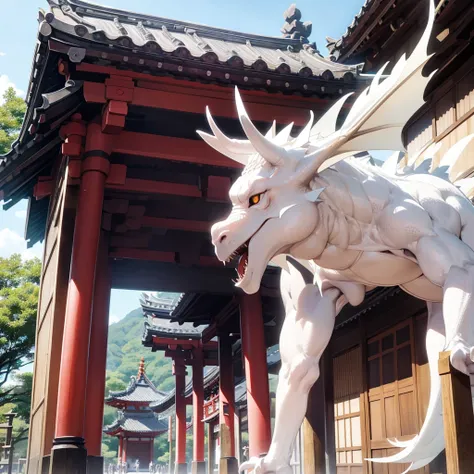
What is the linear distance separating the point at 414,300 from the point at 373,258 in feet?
15.9

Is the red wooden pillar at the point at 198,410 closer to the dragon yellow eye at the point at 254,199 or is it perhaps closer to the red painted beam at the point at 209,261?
the red painted beam at the point at 209,261

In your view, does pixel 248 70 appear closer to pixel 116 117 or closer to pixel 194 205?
pixel 116 117

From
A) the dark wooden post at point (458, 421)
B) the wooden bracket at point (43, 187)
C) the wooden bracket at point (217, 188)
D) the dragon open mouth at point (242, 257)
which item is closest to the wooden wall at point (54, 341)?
the wooden bracket at point (43, 187)

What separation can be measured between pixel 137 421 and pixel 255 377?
3125 cm

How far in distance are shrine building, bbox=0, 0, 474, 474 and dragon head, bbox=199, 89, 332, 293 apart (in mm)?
1055

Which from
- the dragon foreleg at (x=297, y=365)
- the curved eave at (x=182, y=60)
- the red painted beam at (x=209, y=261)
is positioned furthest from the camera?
the red painted beam at (x=209, y=261)

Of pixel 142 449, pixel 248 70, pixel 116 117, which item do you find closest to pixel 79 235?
pixel 116 117

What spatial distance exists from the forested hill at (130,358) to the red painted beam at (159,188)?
68.7m

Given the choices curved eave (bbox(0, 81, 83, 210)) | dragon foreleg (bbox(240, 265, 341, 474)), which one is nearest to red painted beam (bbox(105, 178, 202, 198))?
curved eave (bbox(0, 81, 83, 210))

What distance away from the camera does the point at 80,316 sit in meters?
6.63

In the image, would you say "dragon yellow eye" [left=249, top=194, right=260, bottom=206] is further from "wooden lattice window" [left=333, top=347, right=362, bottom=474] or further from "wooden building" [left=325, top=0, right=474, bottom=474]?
"wooden lattice window" [left=333, top=347, right=362, bottom=474]

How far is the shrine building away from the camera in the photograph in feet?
22.3

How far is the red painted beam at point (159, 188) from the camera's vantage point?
27.1 ft

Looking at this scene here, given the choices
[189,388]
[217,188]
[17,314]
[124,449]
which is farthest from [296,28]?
[124,449]
